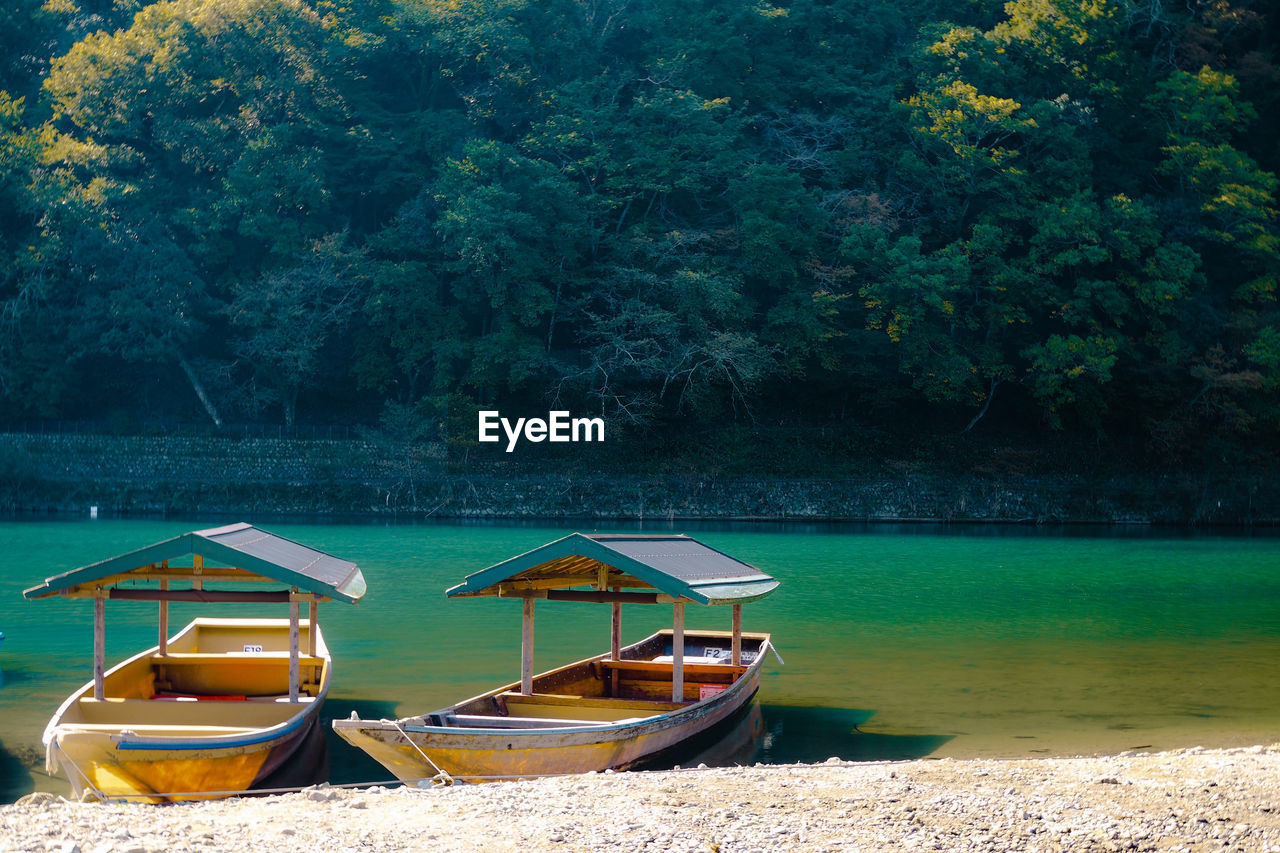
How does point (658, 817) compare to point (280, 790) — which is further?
point (280, 790)

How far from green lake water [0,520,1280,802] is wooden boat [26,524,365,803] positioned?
72 centimetres

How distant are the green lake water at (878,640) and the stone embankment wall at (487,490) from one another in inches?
223

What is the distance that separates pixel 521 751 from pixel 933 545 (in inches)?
925

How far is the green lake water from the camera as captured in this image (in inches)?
460

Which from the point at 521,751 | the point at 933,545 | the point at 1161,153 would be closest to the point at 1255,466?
the point at 1161,153

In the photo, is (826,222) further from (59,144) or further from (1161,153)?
(59,144)

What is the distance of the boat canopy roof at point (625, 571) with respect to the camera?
400 inches

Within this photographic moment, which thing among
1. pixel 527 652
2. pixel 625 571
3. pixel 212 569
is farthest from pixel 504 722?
pixel 212 569

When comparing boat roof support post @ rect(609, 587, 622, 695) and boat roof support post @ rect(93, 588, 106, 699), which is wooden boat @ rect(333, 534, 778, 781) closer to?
boat roof support post @ rect(609, 587, 622, 695)

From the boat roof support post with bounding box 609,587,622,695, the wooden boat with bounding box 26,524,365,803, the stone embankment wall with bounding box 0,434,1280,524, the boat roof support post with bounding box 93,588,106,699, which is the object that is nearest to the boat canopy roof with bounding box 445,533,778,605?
the boat roof support post with bounding box 609,587,622,695

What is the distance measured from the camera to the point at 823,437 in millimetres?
39531

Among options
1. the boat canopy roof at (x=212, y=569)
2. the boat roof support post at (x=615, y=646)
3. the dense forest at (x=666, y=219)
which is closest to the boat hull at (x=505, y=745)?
the boat canopy roof at (x=212, y=569)

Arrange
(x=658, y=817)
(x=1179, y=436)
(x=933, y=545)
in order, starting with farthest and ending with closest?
(x=1179, y=436) → (x=933, y=545) → (x=658, y=817)

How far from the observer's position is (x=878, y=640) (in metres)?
17.3
